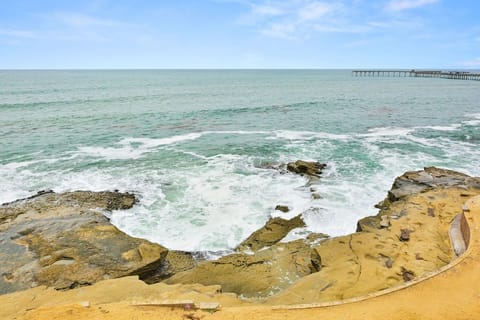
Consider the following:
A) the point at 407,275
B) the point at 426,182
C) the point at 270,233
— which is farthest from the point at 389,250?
the point at 426,182

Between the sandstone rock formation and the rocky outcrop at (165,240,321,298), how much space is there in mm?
1440

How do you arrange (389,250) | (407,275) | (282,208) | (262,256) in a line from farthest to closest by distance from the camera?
(282,208)
(262,256)
(389,250)
(407,275)

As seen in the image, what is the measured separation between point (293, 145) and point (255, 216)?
1225 centimetres

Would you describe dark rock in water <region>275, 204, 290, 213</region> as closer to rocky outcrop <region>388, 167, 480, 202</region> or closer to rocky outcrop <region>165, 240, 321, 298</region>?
rocky outcrop <region>165, 240, 321, 298</region>

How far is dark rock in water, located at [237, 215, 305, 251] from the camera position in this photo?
11.1m

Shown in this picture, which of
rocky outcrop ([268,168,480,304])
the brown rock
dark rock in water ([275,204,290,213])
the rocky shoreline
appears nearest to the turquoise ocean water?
dark rock in water ([275,204,290,213])

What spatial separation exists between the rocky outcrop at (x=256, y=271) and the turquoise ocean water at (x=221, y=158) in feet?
5.42

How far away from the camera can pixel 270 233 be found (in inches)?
460

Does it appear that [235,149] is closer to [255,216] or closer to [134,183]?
[134,183]

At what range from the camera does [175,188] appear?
1627cm

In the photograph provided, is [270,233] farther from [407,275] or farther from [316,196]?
[407,275]

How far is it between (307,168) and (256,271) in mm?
9978

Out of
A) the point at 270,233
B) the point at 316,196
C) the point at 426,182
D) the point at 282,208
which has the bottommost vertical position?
the point at 270,233

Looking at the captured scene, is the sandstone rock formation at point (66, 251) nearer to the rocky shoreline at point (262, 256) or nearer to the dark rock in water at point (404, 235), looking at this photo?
the rocky shoreline at point (262, 256)
